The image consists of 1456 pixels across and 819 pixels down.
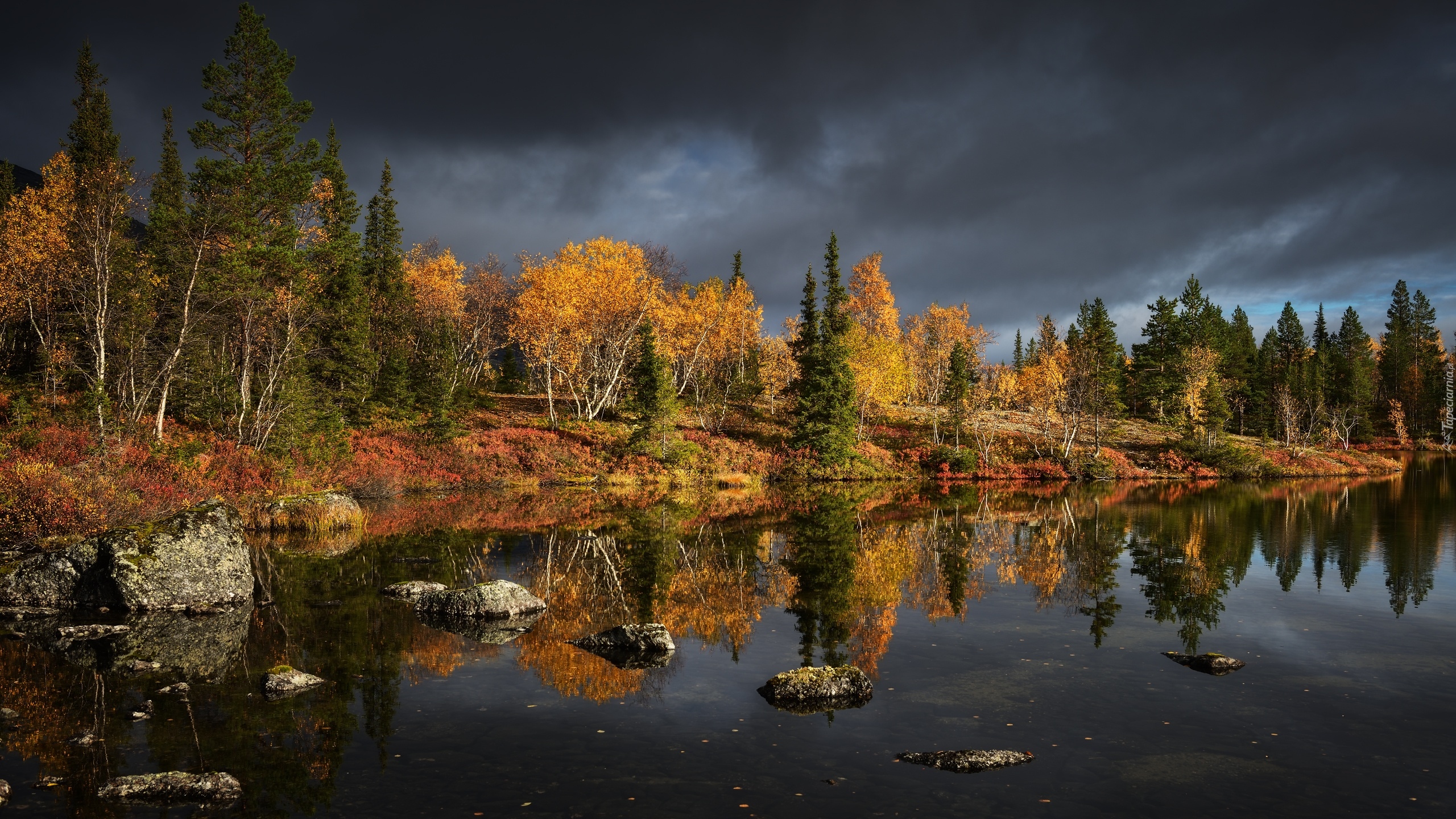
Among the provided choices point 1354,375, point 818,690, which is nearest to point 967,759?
point 818,690

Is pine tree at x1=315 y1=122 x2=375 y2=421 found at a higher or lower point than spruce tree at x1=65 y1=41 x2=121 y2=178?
lower

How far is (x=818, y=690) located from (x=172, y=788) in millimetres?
7995

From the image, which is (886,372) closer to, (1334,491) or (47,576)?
(1334,491)

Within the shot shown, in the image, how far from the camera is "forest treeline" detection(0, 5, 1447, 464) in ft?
112

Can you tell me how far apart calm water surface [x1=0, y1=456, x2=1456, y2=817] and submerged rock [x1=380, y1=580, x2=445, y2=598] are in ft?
2.10

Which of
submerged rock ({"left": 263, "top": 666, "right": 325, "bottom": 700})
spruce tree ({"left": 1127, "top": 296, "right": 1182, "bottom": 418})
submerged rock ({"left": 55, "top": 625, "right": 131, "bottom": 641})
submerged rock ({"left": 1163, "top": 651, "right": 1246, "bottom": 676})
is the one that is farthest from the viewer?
spruce tree ({"left": 1127, "top": 296, "right": 1182, "bottom": 418})

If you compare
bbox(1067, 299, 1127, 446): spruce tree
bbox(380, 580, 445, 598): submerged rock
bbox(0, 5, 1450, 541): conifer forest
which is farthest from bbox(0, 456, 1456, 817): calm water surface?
bbox(1067, 299, 1127, 446): spruce tree

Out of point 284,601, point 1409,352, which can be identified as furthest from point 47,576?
point 1409,352

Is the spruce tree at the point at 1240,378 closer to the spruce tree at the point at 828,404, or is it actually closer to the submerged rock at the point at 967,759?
the spruce tree at the point at 828,404

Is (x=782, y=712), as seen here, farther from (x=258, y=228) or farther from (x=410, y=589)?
(x=258, y=228)

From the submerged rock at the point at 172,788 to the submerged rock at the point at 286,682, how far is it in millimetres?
2995

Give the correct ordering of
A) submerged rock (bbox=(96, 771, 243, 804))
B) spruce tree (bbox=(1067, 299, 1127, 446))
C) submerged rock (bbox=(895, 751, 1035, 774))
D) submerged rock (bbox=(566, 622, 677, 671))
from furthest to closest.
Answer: spruce tree (bbox=(1067, 299, 1127, 446))
submerged rock (bbox=(566, 622, 677, 671))
submerged rock (bbox=(895, 751, 1035, 774))
submerged rock (bbox=(96, 771, 243, 804))

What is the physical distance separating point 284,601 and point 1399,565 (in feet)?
101

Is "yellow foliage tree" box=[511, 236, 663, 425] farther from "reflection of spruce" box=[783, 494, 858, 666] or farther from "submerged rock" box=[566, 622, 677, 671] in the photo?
"submerged rock" box=[566, 622, 677, 671]
